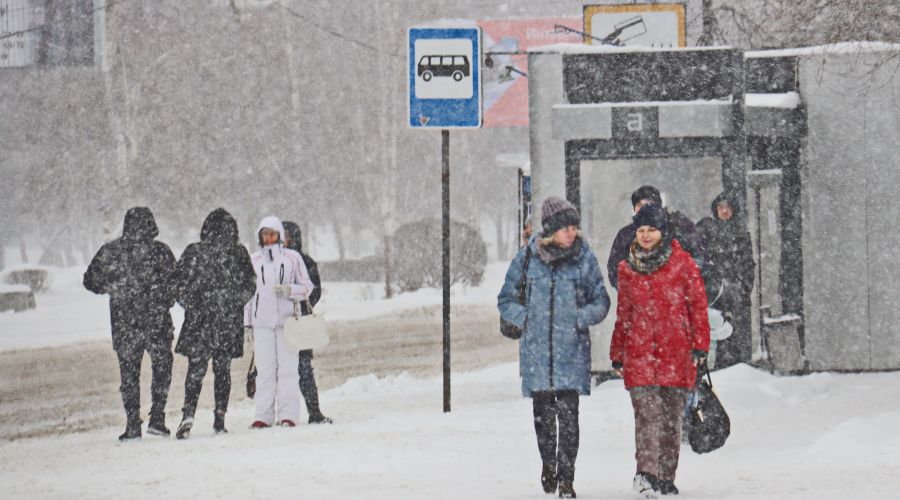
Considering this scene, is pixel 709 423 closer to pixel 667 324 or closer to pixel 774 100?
pixel 667 324

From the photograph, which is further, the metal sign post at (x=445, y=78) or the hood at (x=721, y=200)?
the metal sign post at (x=445, y=78)

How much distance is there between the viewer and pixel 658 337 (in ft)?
22.0

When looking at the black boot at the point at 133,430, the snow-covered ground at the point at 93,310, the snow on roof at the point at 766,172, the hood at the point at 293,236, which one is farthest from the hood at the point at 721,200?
the snow-covered ground at the point at 93,310

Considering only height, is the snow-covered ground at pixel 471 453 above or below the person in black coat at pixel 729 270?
below

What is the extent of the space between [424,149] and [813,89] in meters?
35.9

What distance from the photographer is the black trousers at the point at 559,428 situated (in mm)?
6840

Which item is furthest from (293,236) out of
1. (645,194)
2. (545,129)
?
(645,194)

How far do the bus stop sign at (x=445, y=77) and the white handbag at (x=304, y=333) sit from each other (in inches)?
72.0

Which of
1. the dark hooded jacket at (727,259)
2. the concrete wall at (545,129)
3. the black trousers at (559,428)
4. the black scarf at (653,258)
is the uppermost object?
the concrete wall at (545,129)

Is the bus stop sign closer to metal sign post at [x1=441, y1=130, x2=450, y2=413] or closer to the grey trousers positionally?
metal sign post at [x1=441, y1=130, x2=450, y2=413]

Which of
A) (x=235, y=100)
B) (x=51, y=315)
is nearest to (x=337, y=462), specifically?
(x=51, y=315)

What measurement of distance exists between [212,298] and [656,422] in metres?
4.38

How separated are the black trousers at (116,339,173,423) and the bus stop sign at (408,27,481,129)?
106 inches

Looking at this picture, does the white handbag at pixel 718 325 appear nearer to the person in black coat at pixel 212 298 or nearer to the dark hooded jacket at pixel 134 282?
the person in black coat at pixel 212 298
